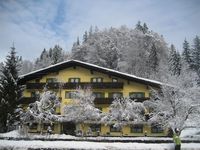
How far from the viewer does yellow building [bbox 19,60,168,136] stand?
4786 cm

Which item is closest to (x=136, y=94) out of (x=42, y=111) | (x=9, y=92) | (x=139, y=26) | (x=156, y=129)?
(x=156, y=129)

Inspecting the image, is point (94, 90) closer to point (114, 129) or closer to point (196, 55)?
point (114, 129)

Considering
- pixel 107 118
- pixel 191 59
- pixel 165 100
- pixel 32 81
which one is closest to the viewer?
pixel 165 100

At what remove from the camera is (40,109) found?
4384 cm

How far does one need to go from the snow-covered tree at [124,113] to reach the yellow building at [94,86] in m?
2.06

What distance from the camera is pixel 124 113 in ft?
145

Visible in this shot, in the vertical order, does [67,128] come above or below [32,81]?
below

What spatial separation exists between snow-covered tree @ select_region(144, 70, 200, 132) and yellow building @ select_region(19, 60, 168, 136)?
2.64 m

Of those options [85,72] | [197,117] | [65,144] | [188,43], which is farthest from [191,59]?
[65,144]

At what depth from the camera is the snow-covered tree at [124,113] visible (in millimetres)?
44697

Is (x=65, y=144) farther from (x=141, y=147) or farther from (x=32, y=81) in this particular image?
(x=32, y=81)

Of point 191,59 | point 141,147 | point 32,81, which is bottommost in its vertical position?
point 141,147

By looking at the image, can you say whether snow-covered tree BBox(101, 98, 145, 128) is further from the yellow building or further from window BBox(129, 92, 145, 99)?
window BBox(129, 92, 145, 99)

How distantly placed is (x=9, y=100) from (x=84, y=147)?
16.3 m
